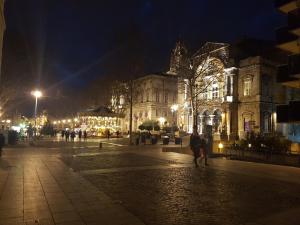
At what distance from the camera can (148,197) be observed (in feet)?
31.6

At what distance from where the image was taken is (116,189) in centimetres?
1077

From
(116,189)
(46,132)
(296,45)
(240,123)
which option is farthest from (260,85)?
(116,189)

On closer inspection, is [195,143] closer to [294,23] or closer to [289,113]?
[289,113]

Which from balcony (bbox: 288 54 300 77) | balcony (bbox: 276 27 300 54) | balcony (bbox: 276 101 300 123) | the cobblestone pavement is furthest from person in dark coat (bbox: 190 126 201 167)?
balcony (bbox: 276 27 300 54)

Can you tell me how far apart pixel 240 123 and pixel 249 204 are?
47626 mm

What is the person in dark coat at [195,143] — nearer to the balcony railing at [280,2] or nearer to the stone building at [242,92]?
the balcony railing at [280,2]

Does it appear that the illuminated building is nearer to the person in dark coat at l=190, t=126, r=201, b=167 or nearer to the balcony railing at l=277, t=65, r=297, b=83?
the balcony railing at l=277, t=65, r=297, b=83

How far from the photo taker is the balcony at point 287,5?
999 inches

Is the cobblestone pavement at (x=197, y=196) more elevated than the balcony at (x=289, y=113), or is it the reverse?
the balcony at (x=289, y=113)

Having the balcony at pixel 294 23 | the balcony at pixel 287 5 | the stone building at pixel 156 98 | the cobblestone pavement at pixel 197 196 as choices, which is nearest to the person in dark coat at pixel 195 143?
the cobblestone pavement at pixel 197 196

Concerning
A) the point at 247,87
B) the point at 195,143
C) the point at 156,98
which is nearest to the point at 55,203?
the point at 195,143

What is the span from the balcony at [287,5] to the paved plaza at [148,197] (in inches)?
608

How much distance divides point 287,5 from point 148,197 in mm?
22009

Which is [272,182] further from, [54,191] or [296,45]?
[296,45]
